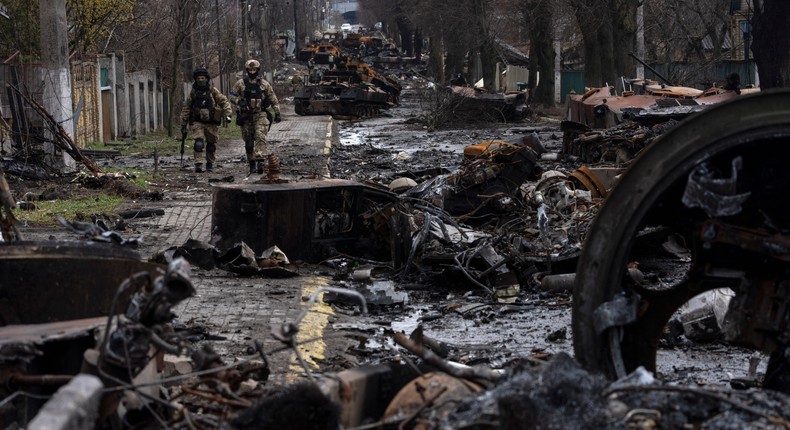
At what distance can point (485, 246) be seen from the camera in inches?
443

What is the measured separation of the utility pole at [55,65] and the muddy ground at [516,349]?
1877 millimetres

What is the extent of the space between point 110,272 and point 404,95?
59.6 m

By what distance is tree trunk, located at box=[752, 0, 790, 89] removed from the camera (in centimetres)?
1814

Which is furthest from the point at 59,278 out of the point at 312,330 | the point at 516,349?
the point at 516,349

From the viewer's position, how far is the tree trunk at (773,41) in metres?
18.1

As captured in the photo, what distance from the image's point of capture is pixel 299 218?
38.3 feet

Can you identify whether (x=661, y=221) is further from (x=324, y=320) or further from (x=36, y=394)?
(x=324, y=320)

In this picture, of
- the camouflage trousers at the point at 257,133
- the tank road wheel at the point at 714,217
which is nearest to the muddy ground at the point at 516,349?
the tank road wheel at the point at 714,217

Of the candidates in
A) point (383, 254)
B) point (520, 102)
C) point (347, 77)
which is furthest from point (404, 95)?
point (383, 254)

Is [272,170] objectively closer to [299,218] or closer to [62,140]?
[299,218]

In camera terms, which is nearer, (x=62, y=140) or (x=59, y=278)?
(x=59, y=278)

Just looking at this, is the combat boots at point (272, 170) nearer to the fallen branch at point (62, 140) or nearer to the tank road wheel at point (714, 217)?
the fallen branch at point (62, 140)

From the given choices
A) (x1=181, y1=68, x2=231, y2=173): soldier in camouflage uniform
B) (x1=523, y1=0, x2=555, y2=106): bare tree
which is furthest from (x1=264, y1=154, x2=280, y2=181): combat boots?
(x1=523, y1=0, x2=555, y2=106): bare tree

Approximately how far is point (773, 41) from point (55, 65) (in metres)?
12.1
